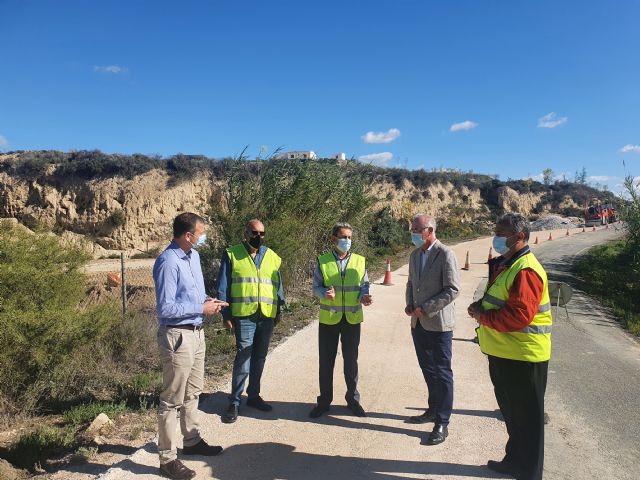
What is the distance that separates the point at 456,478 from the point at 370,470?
69 centimetres

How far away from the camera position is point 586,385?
19.0 feet

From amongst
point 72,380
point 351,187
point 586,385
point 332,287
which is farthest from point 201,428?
point 351,187

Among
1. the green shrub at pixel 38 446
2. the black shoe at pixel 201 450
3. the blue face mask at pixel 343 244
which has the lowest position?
the green shrub at pixel 38 446

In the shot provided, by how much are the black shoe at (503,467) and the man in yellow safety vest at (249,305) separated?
7.31 feet

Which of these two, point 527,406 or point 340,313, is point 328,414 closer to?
point 340,313

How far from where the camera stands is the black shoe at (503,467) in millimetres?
3529

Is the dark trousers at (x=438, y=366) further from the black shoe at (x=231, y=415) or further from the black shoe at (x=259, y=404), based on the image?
the black shoe at (x=231, y=415)

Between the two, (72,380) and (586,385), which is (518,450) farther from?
(72,380)

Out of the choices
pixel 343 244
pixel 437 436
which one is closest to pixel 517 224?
pixel 343 244

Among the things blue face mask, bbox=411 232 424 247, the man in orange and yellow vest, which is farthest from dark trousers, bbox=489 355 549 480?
blue face mask, bbox=411 232 424 247

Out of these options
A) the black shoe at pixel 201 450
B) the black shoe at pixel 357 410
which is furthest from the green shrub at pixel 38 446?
the black shoe at pixel 357 410

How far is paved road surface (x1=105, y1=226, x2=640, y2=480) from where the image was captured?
362 centimetres

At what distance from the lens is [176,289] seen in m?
3.55

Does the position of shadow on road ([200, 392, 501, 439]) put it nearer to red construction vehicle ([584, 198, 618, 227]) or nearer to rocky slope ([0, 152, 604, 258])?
rocky slope ([0, 152, 604, 258])
